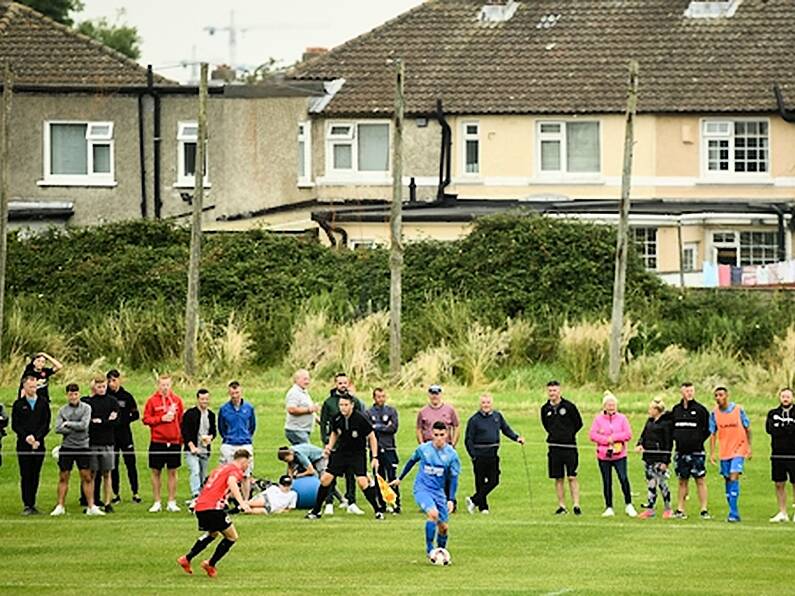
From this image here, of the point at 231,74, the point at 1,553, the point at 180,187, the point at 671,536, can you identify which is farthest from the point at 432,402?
the point at 231,74

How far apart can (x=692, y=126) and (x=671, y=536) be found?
36099 mm

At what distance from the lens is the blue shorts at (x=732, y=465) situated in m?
33.6

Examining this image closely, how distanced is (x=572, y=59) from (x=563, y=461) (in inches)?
1440

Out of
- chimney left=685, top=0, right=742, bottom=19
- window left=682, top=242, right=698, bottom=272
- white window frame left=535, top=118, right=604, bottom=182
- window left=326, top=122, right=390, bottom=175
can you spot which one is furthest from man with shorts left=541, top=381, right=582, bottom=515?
chimney left=685, top=0, right=742, bottom=19

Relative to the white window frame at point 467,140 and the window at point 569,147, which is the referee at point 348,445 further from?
the window at point 569,147

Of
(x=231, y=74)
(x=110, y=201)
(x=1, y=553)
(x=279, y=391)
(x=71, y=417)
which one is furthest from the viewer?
(x=231, y=74)

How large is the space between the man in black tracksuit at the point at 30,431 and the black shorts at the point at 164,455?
5.02ft

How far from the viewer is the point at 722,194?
66562 millimetres

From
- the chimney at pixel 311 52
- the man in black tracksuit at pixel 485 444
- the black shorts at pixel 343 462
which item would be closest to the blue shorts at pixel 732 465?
the man in black tracksuit at pixel 485 444

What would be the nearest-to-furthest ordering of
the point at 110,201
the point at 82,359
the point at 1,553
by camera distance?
the point at 1,553 < the point at 82,359 < the point at 110,201

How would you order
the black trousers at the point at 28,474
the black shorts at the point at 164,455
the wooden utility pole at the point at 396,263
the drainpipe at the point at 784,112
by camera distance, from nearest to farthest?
Result: 1. the black trousers at the point at 28,474
2. the black shorts at the point at 164,455
3. the wooden utility pole at the point at 396,263
4. the drainpipe at the point at 784,112

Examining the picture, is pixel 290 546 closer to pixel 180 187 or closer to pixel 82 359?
pixel 82 359

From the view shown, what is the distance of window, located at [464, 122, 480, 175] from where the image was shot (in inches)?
2667

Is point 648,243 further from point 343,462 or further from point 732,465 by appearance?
point 343,462
